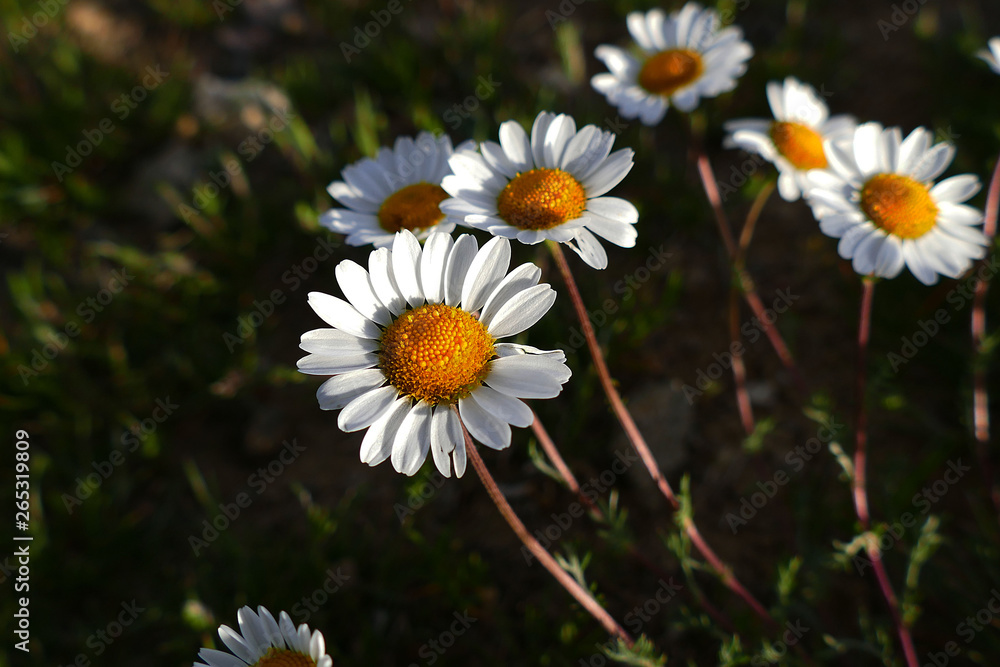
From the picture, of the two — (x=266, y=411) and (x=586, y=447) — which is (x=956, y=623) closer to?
(x=586, y=447)

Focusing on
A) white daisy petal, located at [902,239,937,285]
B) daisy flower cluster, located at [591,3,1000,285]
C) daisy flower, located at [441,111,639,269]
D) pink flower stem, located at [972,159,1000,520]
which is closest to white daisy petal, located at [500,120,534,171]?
daisy flower, located at [441,111,639,269]

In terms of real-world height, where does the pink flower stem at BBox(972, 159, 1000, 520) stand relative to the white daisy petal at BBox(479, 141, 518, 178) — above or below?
below

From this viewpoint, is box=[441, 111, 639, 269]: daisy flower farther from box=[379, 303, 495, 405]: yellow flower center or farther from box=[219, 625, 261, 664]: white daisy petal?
box=[219, 625, 261, 664]: white daisy petal

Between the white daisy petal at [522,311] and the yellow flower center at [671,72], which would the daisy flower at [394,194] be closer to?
the white daisy petal at [522,311]

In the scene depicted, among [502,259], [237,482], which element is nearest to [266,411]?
[237,482]

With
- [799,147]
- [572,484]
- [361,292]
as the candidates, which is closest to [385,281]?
[361,292]

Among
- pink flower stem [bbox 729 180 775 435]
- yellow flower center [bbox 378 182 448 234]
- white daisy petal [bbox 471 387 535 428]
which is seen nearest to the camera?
white daisy petal [bbox 471 387 535 428]

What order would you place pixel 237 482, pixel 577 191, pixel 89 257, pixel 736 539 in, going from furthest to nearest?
pixel 89 257 → pixel 237 482 → pixel 736 539 → pixel 577 191

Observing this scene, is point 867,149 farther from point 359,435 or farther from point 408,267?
point 359,435
